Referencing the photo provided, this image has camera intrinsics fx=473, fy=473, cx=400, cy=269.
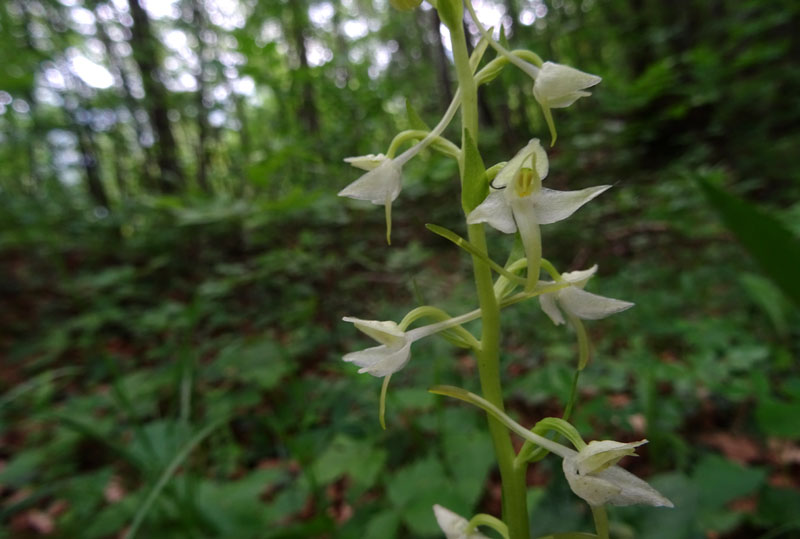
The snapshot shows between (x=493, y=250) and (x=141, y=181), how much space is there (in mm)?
5605

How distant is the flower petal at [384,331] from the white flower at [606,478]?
270 millimetres

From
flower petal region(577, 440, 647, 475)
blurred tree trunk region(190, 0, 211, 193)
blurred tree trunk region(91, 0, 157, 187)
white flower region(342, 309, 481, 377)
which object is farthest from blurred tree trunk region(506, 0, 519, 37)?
flower petal region(577, 440, 647, 475)

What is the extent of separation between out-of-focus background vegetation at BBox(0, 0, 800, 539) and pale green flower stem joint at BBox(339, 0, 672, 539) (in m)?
0.12

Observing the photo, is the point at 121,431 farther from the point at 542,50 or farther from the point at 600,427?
the point at 542,50

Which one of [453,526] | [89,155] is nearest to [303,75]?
[453,526]

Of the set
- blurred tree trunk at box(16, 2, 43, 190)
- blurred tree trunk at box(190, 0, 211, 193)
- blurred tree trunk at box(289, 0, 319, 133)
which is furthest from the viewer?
blurred tree trunk at box(190, 0, 211, 193)

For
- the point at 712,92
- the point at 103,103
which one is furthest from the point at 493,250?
the point at 103,103

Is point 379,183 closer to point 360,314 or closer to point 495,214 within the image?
point 495,214

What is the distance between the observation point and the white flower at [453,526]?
0.67 meters

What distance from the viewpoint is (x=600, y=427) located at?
64.7 inches

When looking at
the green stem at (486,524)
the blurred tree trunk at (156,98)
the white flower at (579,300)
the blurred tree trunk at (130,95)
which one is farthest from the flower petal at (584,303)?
the blurred tree trunk at (130,95)

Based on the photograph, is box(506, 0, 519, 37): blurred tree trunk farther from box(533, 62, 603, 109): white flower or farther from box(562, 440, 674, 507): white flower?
box(562, 440, 674, 507): white flower

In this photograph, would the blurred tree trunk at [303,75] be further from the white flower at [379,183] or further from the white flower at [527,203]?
the white flower at [527,203]

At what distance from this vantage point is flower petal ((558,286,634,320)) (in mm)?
667
